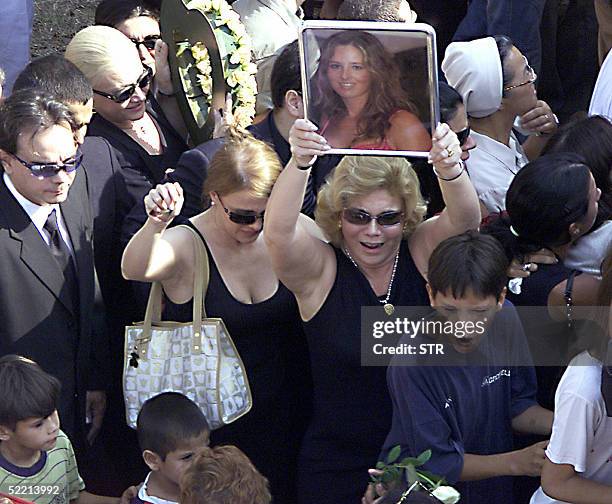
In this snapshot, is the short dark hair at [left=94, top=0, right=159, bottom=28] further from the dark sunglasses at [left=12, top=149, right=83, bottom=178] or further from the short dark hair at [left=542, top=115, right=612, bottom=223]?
the short dark hair at [left=542, top=115, right=612, bottom=223]

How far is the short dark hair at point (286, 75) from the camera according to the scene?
3811mm

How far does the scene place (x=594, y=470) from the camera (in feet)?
9.06

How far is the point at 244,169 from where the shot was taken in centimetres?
335

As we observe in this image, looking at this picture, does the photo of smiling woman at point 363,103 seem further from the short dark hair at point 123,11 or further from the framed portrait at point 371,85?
the short dark hair at point 123,11

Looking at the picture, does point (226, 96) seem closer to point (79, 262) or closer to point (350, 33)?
point (79, 262)

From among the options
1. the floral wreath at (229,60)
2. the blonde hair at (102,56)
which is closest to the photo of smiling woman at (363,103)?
the floral wreath at (229,60)

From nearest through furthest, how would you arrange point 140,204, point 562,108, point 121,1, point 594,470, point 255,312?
point 594,470
point 255,312
point 140,204
point 121,1
point 562,108

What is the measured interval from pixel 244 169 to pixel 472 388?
3.09 feet

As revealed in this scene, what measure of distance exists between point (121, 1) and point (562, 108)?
6.94ft

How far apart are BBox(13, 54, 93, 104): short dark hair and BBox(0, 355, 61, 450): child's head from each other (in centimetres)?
91

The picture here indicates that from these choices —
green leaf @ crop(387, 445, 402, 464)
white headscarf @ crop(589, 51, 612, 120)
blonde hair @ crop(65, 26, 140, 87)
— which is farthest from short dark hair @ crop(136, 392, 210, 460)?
white headscarf @ crop(589, 51, 612, 120)

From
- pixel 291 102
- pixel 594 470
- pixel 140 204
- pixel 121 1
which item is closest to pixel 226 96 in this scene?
pixel 291 102

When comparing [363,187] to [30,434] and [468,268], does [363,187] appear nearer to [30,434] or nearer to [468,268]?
[468,268]

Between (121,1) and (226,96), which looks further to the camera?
(121,1)
